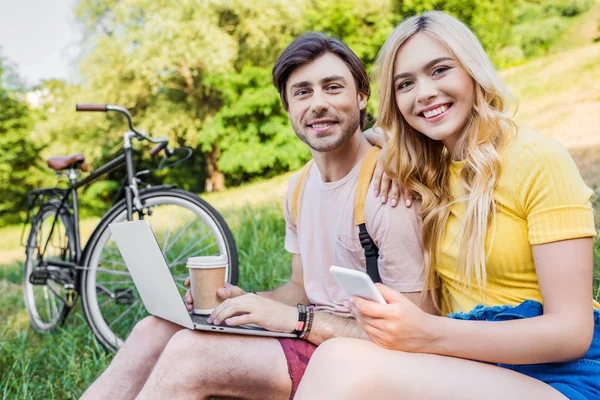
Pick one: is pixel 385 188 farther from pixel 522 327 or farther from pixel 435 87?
pixel 522 327

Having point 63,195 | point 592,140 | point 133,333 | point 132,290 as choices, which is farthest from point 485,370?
point 592,140

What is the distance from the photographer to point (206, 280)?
177 cm

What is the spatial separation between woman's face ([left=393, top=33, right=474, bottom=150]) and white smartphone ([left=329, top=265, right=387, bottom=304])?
564 mm

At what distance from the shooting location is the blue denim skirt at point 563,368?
1.25m

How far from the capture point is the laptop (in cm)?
165

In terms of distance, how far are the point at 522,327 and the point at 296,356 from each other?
70cm

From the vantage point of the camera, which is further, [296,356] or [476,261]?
[296,356]

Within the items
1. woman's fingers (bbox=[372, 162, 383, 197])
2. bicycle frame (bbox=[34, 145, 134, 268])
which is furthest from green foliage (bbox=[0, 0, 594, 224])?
woman's fingers (bbox=[372, 162, 383, 197])

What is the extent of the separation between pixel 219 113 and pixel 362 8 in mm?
4673

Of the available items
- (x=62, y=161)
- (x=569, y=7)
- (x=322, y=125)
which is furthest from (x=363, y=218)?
(x=569, y=7)

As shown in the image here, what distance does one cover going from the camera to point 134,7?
51.2ft

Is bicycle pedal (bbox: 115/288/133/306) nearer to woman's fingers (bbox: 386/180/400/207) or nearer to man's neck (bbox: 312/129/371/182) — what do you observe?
man's neck (bbox: 312/129/371/182)

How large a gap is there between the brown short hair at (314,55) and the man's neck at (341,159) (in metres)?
0.22

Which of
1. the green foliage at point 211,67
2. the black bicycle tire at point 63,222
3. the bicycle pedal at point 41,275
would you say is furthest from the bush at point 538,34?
the bicycle pedal at point 41,275
